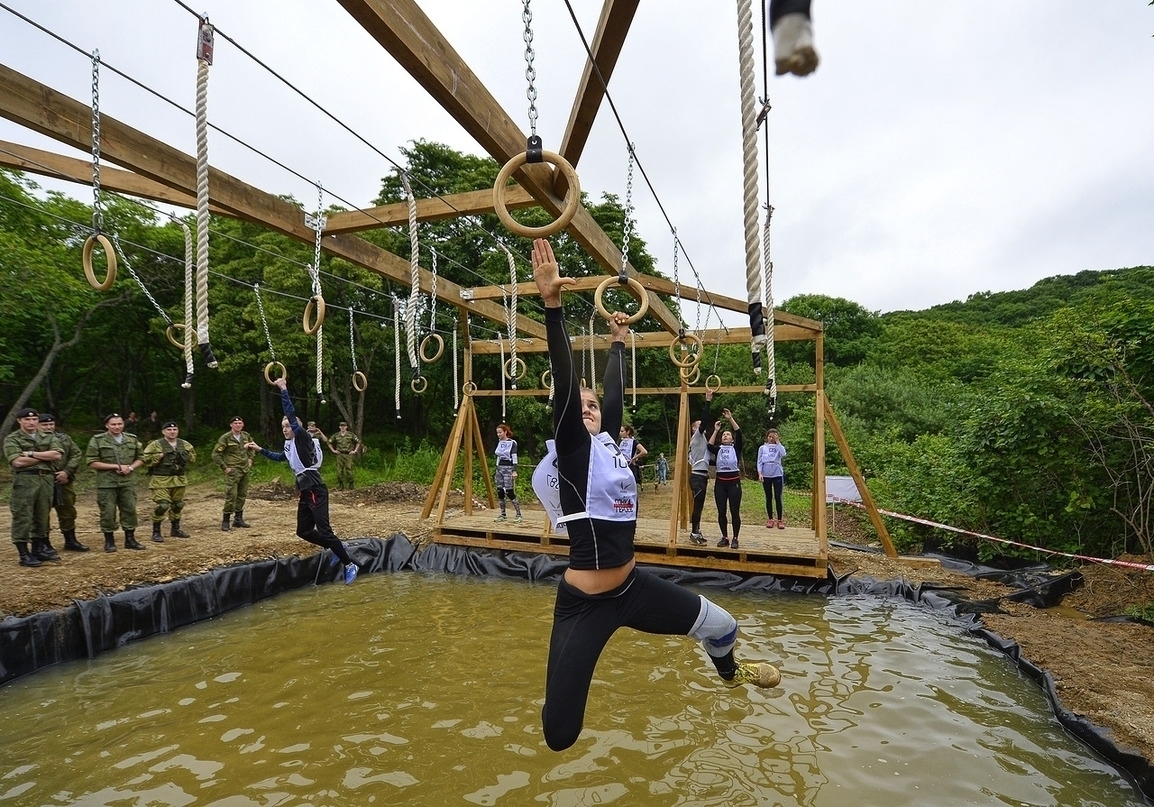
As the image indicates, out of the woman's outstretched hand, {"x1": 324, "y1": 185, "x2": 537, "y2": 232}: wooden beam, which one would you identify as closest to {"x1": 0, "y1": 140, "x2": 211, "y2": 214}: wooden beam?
{"x1": 324, "y1": 185, "x2": 537, "y2": 232}: wooden beam

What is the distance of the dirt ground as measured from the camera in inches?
162

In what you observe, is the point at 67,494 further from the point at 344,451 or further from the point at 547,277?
the point at 547,277

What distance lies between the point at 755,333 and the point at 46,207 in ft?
62.1

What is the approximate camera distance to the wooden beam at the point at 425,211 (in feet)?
17.1

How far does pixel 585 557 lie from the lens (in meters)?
2.70

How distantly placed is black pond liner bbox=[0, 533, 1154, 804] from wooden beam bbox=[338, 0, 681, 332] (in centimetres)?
520

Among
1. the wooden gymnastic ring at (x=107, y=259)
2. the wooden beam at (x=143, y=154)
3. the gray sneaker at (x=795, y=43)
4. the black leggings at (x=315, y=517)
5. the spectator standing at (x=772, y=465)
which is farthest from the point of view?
the spectator standing at (x=772, y=465)

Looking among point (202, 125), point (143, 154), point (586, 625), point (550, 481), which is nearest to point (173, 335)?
point (143, 154)

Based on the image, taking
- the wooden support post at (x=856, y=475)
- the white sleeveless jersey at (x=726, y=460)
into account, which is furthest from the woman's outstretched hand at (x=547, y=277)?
the wooden support post at (x=856, y=475)

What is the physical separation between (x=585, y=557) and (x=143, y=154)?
4670 mm

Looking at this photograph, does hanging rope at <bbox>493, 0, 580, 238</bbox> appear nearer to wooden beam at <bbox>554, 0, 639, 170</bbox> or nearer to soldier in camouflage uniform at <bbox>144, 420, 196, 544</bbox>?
wooden beam at <bbox>554, 0, 639, 170</bbox>

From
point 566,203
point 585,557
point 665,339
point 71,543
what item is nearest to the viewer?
point 566,203

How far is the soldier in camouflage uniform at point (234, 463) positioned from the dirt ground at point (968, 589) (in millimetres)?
460

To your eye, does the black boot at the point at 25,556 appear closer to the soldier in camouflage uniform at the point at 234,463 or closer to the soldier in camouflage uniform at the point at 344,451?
the soldier in camouflage uniform at the point at 234,463
